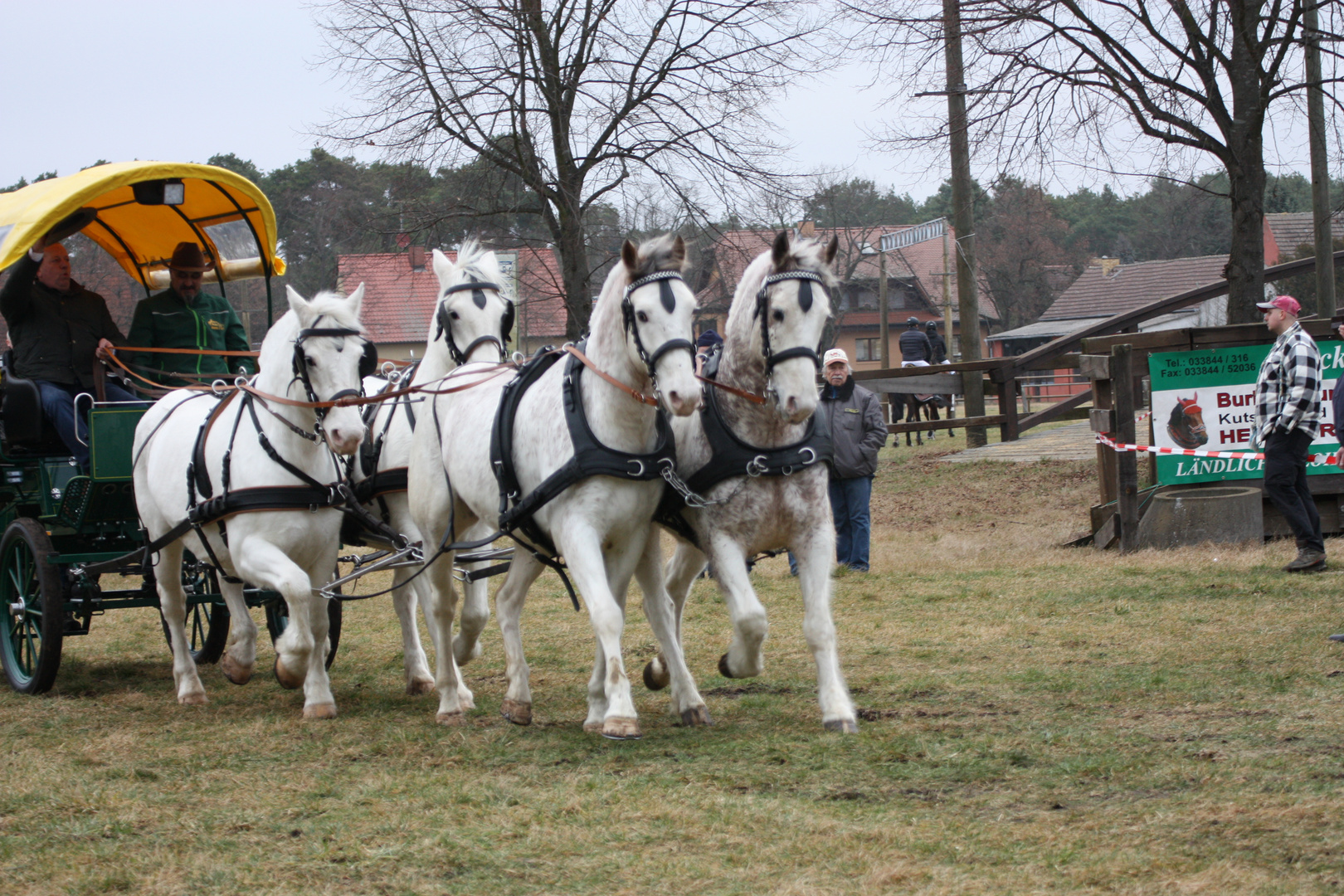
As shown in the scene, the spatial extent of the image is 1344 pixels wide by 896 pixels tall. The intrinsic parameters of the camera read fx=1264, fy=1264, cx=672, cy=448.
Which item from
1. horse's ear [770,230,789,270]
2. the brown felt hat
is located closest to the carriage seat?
the brown felt hat

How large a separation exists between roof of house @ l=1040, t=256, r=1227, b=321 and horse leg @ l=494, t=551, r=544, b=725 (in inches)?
1929

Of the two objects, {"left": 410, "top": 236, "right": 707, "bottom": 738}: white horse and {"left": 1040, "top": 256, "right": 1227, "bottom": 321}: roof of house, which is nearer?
{"left": 410, "top": 236, "right": 707, "bottom": 738}: white horse

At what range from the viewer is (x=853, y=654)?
7.28m

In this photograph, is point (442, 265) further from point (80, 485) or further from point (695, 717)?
point (695, 717)

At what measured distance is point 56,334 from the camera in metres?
7.27

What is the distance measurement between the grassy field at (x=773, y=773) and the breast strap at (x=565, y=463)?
995 mm

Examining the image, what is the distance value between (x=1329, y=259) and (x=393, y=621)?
14.7 meters

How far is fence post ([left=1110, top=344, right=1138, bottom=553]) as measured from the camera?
10.6 metres

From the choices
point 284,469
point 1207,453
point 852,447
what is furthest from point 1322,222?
point 284,469

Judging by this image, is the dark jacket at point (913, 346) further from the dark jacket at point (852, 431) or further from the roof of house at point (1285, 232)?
the roof of house at point (1285, 232)

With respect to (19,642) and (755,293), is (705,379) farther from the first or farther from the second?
(19,642)

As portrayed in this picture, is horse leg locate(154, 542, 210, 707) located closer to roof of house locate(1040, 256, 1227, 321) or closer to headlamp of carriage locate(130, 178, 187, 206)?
headlamp of carriage locate(130, 178, 187, 206)

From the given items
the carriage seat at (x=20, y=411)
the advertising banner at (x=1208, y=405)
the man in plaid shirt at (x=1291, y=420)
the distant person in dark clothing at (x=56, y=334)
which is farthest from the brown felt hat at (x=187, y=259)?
the advertising banner at (x=1208, y=405)

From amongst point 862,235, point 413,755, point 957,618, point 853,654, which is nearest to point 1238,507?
point 957,618
